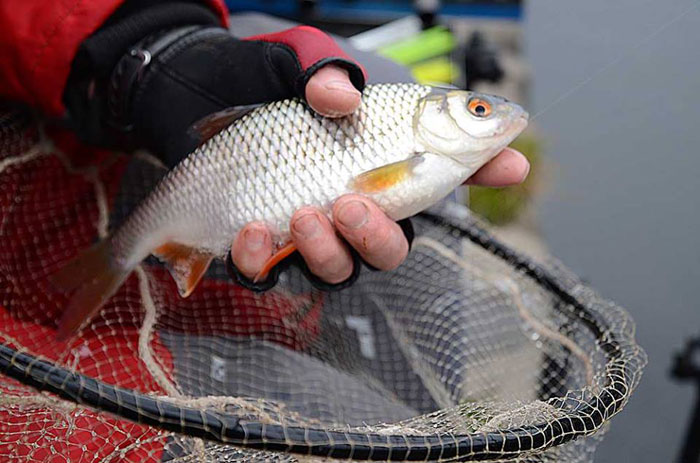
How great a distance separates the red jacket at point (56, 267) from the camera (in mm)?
915

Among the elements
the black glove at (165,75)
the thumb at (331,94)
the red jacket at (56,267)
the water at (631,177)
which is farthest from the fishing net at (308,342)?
the water at (631,177)

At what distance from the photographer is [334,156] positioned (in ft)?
3.22

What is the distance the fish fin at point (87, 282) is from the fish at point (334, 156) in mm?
187

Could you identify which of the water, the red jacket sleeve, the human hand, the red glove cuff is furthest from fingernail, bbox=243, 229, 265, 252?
the water

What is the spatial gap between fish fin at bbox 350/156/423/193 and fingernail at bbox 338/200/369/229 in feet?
0.09

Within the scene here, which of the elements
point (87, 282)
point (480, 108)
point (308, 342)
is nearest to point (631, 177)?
point (308, 342)

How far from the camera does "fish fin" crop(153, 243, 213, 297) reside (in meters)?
1.11

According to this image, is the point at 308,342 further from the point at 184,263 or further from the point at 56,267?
the point at 56,267

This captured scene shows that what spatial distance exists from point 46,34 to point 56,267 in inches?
16.1

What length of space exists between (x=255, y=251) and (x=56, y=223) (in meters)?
0.54

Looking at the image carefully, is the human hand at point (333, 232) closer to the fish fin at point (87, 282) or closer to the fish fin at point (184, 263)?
the fish fin at point (184, 263)

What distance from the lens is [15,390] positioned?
0.91m

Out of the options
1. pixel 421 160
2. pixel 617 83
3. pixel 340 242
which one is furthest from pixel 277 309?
pixel 617 83

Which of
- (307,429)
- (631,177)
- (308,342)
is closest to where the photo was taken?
(307,429)
